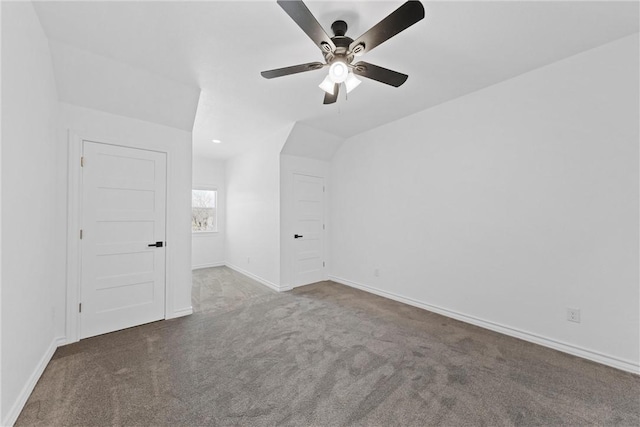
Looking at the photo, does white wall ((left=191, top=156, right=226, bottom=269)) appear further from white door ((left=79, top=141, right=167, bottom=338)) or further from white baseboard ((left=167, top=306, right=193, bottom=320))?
white door ((left=79, top=141, right=167, bottom=338))

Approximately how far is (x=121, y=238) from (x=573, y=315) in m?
4.63

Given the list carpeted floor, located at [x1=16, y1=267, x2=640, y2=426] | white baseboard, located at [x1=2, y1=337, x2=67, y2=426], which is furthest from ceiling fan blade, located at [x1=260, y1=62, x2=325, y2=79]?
white baseboard, located at [x1=2, y1=337, x2=67, y2=426]

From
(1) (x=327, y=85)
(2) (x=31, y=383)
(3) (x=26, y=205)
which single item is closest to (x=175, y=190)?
(3) (x=26, y=205)

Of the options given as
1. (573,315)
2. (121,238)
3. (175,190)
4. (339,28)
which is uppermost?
(339,28)

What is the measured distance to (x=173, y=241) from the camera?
3148 millimetres

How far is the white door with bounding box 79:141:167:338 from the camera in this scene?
263 centimetres

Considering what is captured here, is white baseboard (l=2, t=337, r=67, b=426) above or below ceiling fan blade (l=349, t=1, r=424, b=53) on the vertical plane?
below

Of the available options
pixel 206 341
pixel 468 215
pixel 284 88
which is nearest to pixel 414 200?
pixel 468 215

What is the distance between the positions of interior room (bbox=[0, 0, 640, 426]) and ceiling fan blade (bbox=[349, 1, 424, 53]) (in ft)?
0.05

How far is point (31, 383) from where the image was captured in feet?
5.89

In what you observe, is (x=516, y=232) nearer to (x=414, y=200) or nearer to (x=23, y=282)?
(x=414, y=200)

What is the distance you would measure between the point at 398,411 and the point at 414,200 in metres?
2.56

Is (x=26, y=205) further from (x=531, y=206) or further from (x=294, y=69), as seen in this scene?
(x=531, y=206)

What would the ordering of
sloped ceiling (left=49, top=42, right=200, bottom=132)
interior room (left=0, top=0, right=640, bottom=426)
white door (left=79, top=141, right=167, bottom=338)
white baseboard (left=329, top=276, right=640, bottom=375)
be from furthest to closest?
white door (left=79, top=141, right=167, bottom=338) < sloped ceiling (left=49, top=42, right=200, bottom=132) < white baseboard (left=329, top=276, right=640, bottom=375) < interior room (left=0, top=0, right=640, bottom=426)
